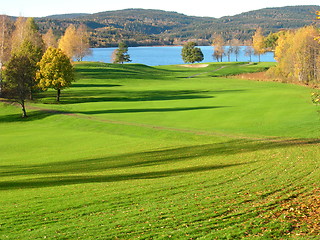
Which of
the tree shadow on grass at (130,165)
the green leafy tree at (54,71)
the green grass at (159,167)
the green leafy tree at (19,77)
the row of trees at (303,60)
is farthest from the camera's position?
the row of trees at (303,60)

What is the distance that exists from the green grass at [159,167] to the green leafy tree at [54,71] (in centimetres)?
372

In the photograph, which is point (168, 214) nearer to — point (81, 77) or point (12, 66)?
point (12, 66)

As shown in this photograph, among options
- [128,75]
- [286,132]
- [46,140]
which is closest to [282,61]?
[128,75]

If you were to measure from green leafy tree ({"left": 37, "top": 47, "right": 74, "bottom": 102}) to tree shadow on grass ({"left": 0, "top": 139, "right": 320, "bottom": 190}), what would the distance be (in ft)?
107

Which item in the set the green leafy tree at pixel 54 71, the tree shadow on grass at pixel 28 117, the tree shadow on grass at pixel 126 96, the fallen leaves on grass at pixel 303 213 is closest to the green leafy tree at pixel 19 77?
the tree shadow on grass at pixel 28 117

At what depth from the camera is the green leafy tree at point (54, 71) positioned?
57969 mm

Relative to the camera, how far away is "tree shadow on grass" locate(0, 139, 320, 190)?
21.7 m

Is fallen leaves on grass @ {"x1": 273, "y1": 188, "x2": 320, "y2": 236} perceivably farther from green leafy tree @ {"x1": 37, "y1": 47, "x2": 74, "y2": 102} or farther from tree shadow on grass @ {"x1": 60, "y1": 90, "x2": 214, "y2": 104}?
green leafy tree @ {"x1": 37, "y1": 47, "x2": 74, "y2": 102}

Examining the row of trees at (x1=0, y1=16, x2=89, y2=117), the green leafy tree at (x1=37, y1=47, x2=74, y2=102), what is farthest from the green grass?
the green leafy tree at (x1=37, y1=47, x2=74, y2=102)

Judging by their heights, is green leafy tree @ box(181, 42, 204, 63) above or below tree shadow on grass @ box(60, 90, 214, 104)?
above

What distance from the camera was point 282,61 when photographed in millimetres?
90500

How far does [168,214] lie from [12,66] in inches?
1634

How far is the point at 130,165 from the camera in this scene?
2548 cm

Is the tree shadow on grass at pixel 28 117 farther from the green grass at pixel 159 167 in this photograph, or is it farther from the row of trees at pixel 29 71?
the row of trees at pixel 29 71
